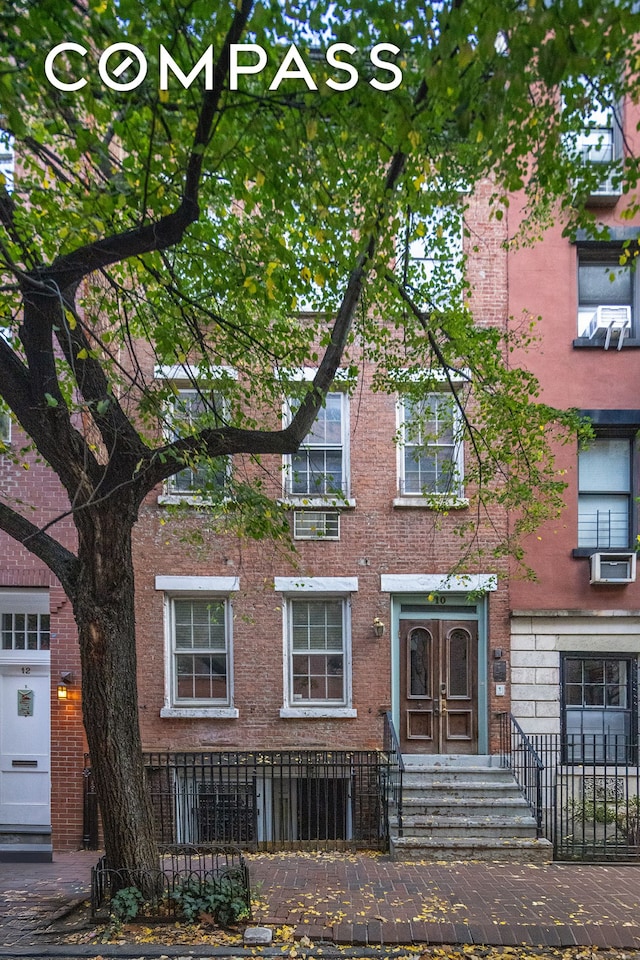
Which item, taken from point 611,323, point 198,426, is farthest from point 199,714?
point 611,323

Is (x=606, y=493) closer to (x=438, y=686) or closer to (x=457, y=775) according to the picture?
(x=438, y=686)

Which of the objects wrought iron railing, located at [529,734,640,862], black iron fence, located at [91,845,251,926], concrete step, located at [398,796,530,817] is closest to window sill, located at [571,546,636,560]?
wrought iron railing, located at [529,734,640,862]

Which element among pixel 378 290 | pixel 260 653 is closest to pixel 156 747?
pixel 260 653

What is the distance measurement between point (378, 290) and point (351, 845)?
24.5ft

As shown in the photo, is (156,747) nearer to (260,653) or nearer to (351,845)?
(260,653)

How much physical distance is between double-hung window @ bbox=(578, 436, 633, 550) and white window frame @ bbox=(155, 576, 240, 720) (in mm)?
5874

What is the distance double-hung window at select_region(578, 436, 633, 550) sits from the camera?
975cm

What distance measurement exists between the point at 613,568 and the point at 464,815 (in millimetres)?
4357

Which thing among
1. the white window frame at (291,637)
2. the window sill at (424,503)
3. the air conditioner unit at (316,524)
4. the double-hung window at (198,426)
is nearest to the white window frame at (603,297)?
the window sill at (424,503)

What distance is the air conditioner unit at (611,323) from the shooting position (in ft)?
31.5

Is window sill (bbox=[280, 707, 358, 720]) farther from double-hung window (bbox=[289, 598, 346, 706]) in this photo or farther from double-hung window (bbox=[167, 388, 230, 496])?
double-hung window (bbox=[167, 388, 230, 496])

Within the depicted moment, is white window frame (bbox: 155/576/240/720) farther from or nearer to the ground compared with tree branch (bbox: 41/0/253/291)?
nearer to the ground

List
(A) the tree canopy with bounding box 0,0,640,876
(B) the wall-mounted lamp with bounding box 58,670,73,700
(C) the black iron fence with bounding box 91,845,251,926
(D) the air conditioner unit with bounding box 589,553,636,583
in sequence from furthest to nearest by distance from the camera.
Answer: (D) the air conditioner unit with bounding box 589,553,636,583, (B) the wall-mounted lamp with bounding box 58,670,73,700, (C) the black iron fence with bounding box 91,845,251,926, (A) the tree canopy with bounding box 0,0,640,876

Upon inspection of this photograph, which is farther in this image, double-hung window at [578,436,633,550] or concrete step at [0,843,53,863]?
double-hung window at [578,436,633,550]
